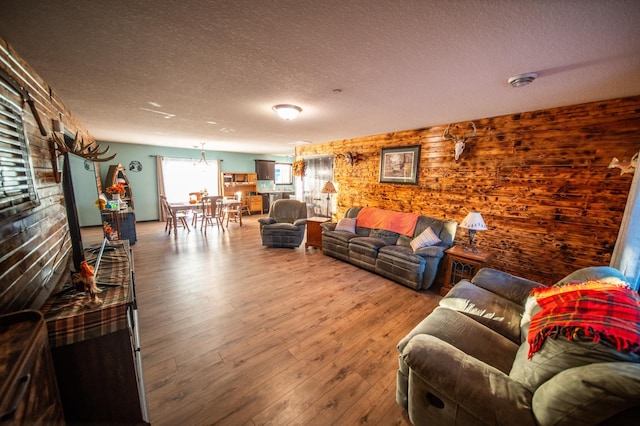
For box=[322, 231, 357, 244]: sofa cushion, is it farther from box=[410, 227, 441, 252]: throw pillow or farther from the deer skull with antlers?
the deer skull with antlers

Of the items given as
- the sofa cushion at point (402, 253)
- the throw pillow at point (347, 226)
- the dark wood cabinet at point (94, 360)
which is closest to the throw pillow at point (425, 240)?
the sofa cushion at point (402, 253)

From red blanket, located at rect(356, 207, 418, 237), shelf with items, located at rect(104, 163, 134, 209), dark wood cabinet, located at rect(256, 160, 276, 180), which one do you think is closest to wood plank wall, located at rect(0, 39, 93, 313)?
red blanket, located at rect(356, 207, 418, 237)

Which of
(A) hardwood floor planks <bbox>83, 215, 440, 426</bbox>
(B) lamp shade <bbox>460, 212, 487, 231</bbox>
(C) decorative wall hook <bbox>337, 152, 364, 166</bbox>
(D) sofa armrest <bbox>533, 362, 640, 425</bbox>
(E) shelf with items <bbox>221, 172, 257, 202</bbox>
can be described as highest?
(C) decorative wall hook <bbox>337, 152, 364, 166</bbox>

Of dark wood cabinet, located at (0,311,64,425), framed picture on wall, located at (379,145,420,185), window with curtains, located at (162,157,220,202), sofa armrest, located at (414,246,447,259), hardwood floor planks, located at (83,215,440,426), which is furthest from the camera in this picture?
window with curtains, located at (162,157,220,202)

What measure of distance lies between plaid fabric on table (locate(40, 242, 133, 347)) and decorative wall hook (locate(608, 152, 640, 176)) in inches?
170

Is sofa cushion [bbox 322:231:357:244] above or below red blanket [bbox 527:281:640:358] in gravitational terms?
below

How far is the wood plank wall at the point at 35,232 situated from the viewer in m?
1.14

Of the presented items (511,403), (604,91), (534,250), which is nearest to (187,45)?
(511,403)

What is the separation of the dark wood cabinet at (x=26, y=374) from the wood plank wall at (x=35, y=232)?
0.24m

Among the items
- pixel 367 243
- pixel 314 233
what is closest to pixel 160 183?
pixel 314 233

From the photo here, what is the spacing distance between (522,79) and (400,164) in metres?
2.31

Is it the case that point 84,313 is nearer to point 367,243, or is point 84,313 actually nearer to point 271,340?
point 271,340

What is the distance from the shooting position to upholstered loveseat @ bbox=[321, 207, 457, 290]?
3.09 m

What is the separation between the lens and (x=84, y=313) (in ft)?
3.87
